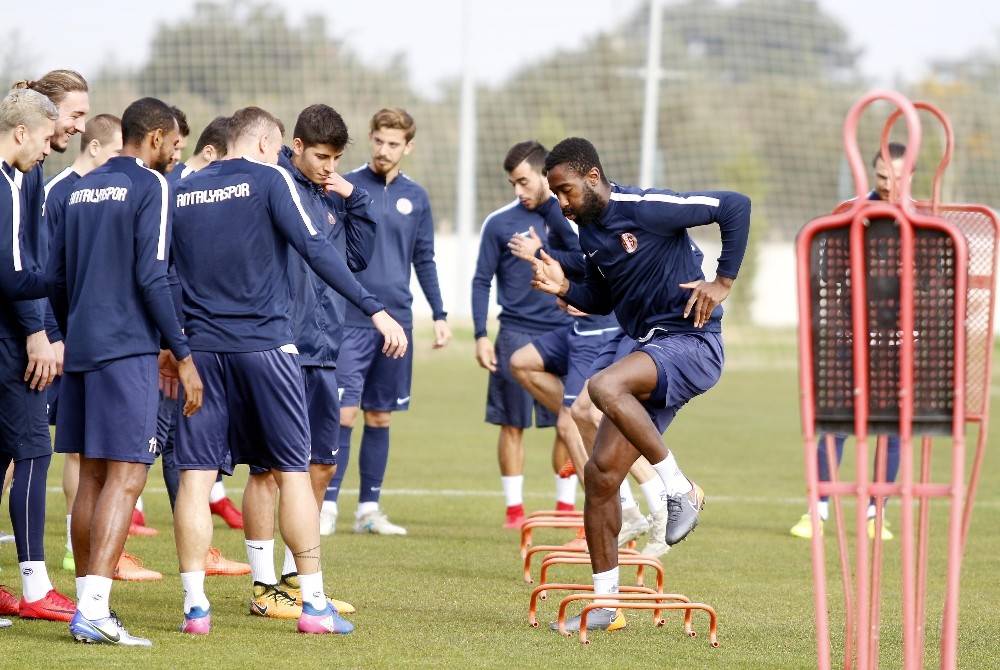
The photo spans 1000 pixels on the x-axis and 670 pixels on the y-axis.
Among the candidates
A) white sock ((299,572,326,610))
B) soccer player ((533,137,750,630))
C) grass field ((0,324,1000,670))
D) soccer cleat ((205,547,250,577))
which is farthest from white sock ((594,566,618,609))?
soccer cleat ((205,547,250,577))

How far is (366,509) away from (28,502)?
11.3ft

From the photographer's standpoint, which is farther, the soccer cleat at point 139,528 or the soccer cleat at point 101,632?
the soccer cleat at point 139,528

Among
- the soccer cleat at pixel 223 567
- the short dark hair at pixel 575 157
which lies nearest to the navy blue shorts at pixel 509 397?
the soccer cleat at pixel 223 567

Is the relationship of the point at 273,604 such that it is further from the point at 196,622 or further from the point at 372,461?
the point at 372,461

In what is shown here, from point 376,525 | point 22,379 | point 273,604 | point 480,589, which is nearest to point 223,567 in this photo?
point 273,604

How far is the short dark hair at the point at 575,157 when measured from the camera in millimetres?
6402

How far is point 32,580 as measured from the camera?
20.7ft

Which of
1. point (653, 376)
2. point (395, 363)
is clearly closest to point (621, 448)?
point (653, 376)

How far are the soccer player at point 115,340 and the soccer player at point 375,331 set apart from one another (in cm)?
364

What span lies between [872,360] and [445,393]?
16.8 metres

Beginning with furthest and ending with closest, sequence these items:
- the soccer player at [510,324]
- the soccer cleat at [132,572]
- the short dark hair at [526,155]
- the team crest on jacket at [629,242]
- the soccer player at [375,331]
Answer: the soccer player at [510,324] < the soccer player at [375,331] < the short dark hair at [526,155] < the soccer cleat at [132,572] < the team crest on jacket at [629,242]

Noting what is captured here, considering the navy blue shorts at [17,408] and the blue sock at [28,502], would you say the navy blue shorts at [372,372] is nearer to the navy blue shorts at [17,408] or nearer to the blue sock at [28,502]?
the blue sock at [28,502]

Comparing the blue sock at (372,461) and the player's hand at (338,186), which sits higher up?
the player's hand at (338,186)

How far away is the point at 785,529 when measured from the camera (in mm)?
9898
